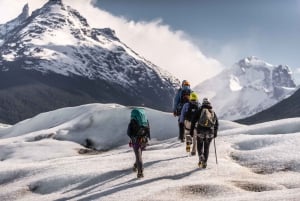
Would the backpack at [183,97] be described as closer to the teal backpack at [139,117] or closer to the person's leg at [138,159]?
the teal backpack at [139,117]

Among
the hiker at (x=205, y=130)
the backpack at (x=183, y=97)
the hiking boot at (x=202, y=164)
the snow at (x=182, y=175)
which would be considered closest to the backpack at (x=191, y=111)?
the snow at (x=182, y=175)

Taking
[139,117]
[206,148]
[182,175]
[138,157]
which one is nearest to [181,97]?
[206,148]

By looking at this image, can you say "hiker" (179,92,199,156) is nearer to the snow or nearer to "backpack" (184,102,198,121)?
"backpack" (184,102,198,121)

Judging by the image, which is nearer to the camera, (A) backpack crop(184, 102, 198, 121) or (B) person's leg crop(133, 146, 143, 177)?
(B) person's leg crop(133, 146, 143, 177)

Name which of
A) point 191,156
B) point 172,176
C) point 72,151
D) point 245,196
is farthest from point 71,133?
point 245,196

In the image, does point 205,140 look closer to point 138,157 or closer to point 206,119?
point 206,119

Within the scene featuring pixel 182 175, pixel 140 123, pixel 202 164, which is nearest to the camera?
pixel 182 175

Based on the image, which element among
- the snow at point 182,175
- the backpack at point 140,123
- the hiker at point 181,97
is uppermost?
the hiker at point 181,97

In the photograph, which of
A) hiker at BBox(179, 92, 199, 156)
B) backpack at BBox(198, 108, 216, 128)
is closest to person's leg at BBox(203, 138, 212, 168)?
backpack at BBox(198, 108, 216, 128)

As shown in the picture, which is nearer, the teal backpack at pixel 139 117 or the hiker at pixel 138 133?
the hiker at pixel 138 133

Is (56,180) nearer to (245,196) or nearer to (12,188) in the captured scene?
(12,188)

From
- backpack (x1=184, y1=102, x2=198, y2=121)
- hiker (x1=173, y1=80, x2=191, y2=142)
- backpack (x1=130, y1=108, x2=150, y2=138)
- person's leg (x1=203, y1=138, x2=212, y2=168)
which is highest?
hiker (x1=173, y1=80, x2=191, y2=142)

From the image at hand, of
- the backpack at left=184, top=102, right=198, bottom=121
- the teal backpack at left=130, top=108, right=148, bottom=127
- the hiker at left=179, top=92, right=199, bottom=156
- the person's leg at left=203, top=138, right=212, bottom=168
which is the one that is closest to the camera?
the teal backpack at left=130, top=108, right=148, bottom=127

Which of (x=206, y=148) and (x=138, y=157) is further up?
(x=206, y=148)
